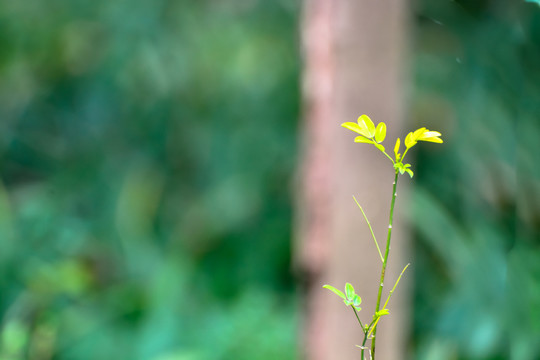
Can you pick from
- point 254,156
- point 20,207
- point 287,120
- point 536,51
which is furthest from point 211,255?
point 536,51

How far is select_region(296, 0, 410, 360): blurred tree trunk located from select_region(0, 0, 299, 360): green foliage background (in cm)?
42

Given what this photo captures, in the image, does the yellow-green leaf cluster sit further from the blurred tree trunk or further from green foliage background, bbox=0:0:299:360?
green foliage background, bbox=0:0:299:360

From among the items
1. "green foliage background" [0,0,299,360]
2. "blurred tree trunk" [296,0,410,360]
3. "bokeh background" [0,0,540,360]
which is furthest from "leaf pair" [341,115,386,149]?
"green foliage background" [0,0,299,360]

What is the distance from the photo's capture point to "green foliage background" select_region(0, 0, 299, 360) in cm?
112

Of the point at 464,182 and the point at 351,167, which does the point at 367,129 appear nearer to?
the point at 351,167

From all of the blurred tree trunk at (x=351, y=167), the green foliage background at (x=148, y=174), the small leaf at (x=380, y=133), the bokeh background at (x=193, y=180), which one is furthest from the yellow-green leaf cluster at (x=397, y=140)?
the green foliage background at (x=148, y=174)

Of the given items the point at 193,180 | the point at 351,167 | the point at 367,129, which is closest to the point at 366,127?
the point at 367,129

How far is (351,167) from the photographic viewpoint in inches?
24.9

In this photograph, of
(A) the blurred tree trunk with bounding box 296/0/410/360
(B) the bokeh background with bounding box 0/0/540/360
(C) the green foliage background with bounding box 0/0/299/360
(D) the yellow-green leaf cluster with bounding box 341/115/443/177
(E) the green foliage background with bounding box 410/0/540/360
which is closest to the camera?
(D) the yellow-green leaf cluster with bounding box 341/115/443/177

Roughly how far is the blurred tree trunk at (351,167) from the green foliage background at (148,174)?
0.42 m

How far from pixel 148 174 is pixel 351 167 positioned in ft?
2.75

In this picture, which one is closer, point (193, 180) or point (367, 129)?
point (367, 129)

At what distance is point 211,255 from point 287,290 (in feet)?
0.61

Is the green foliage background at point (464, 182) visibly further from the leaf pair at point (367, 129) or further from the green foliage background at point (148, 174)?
the leaf pair at point (367, 129)
